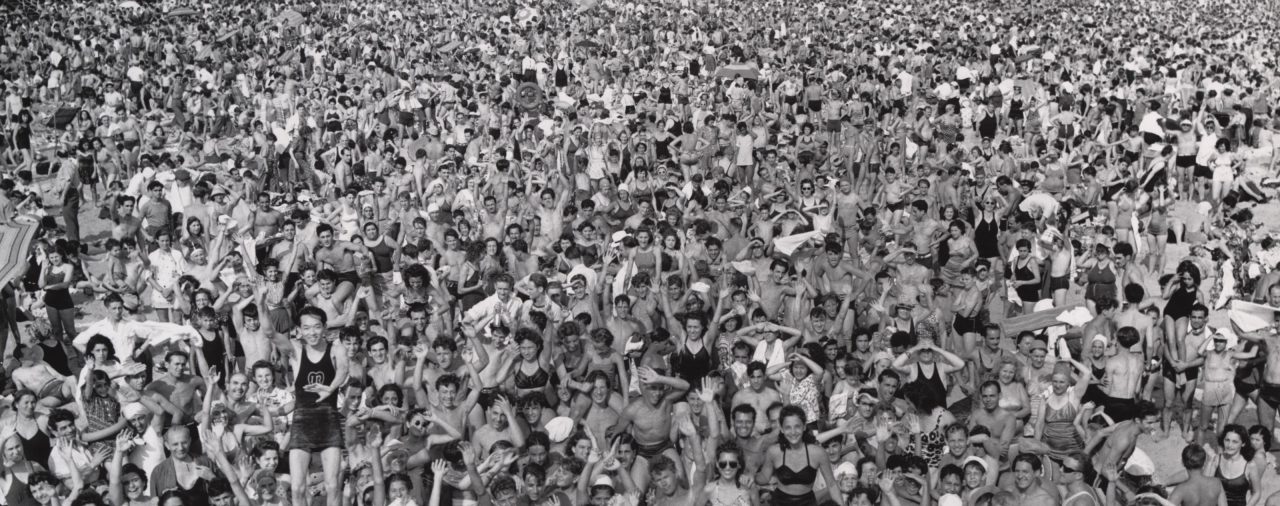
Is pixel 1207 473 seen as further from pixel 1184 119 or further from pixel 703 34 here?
pixel 703 34

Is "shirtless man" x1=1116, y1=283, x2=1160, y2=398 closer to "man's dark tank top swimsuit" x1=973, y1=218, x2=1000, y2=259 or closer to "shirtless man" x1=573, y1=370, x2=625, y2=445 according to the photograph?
"man's dark tank top swimsuit" x1=973, y1=218, x2=1000, y2=259

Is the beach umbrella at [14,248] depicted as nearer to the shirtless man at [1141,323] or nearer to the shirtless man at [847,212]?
the shirtless man at [847,212]

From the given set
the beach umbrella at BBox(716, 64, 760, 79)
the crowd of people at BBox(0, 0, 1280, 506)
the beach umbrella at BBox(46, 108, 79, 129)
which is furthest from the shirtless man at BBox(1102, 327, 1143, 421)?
the beach umbrella at BBox(46, 108, 79, 129)

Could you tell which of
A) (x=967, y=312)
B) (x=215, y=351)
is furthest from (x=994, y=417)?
(x=215, y=351)

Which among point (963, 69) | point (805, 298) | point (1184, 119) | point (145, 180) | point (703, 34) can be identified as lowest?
point (703, 34)

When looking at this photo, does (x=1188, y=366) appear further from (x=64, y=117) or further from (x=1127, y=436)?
(x=64, y=117)

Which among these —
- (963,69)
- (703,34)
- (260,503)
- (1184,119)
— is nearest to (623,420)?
(260,503)
